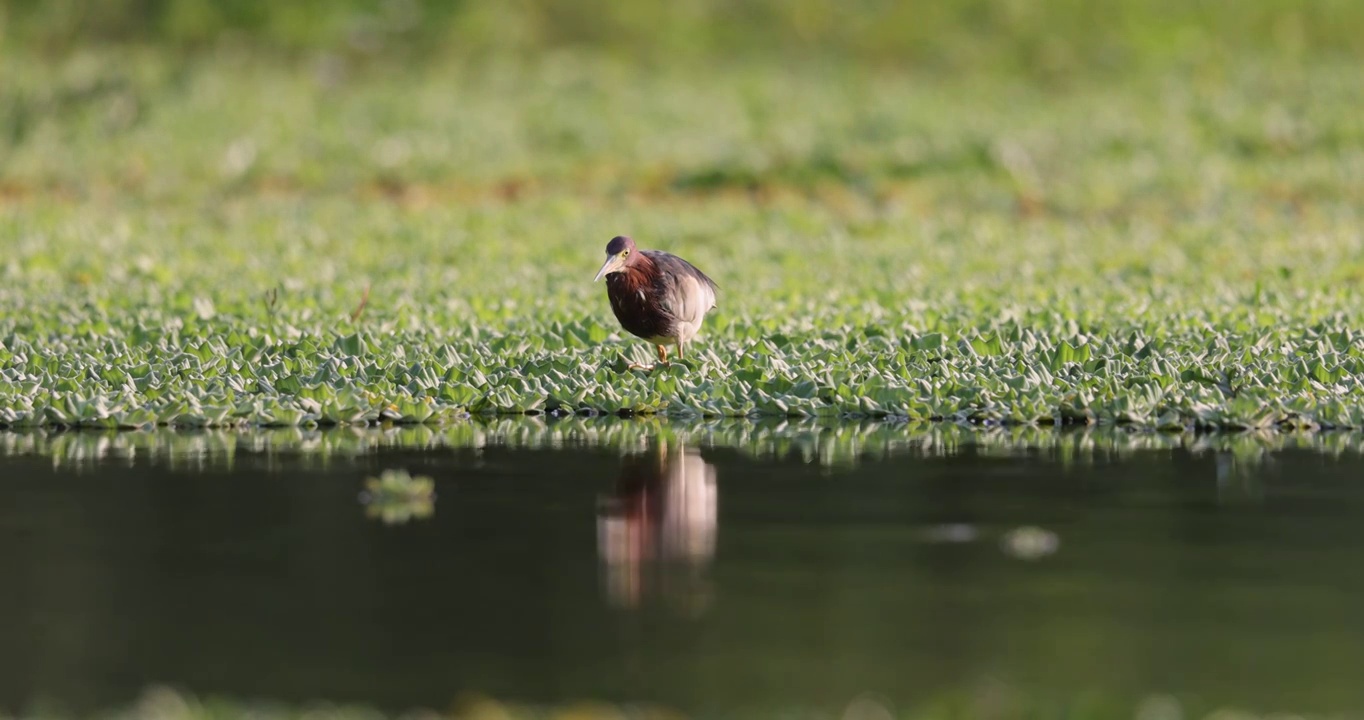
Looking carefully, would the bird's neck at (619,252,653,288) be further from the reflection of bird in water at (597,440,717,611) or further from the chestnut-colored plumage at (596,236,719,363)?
the reflection of bird in water at (597,440,717,611)

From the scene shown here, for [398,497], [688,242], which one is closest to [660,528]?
[398,497]

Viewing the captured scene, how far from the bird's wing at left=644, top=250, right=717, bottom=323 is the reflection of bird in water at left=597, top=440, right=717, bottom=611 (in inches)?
69.8

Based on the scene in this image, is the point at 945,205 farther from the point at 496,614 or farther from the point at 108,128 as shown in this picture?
the point at 496,614

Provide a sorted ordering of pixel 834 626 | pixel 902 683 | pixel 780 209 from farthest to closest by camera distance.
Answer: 1. pixel 780 209
2. pixel 834 626
3. pixel 902 683

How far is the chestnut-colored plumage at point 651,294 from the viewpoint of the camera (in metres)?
12.5

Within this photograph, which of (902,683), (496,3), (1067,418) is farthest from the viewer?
(496,3)

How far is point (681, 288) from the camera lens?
1258 centimetres

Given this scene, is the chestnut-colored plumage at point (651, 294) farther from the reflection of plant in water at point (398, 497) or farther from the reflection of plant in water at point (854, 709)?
the reflection of plant in water at point (854, 709)

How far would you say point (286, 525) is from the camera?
863 centimetres

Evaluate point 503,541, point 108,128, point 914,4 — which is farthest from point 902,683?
point 914,4

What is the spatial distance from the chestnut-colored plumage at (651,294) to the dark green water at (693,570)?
1467 millimetres

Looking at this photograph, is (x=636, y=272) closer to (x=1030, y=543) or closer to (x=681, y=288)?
(x=681, y=288)

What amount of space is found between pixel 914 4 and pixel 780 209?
44.8 ft

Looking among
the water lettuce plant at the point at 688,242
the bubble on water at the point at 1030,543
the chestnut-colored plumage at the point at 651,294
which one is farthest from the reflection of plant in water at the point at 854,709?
the chestnut-colored plumage at the point at 651,294
